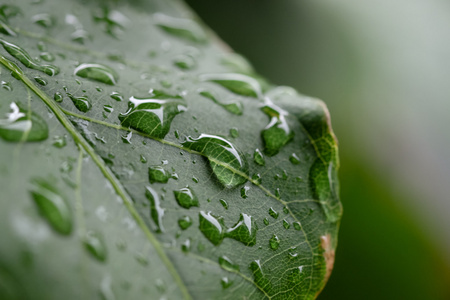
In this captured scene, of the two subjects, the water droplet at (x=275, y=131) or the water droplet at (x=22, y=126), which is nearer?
→ the water droplet at (x=22, y=126)

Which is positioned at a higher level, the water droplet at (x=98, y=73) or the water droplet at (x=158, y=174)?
the water droplet at (x=158, y=174)

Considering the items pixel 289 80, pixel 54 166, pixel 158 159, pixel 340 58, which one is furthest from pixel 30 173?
pixel 340 58

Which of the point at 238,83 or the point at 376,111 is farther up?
the point at 238,83

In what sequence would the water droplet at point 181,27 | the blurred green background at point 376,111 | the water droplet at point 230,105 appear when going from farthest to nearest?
the blurred green background at point 376,111 < the water droplet at point 181,27 < the water droplet at point 230,105

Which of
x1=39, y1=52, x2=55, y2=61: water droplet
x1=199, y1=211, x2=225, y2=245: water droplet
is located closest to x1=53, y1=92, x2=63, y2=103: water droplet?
x1=39, y1=52, x2=55, y2=61: water droplet

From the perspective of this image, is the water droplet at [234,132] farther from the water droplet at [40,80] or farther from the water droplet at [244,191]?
the water droplet at [40,80]

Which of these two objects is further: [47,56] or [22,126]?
[47,56]

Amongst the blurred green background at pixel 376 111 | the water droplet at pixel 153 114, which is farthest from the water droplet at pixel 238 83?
the blurred green background at pixel 376 111

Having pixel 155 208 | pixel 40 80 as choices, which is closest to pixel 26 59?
pixel 40 80

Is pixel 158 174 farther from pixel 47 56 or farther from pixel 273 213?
pixel 47 56
